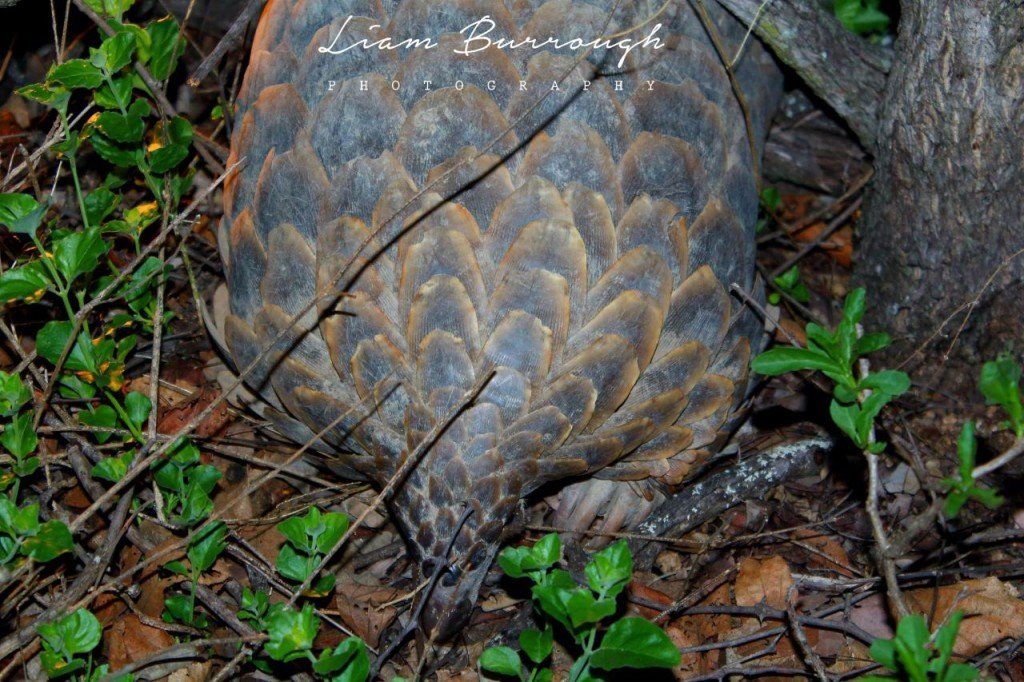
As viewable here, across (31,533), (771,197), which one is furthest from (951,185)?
(31,533)


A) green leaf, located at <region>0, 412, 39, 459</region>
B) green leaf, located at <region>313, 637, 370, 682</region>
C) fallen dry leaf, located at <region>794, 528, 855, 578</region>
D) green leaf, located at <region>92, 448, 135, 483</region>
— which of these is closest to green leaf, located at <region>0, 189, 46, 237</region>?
green leaf, located at <region>0, 412, 39, 459</region>

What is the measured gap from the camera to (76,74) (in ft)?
7.33

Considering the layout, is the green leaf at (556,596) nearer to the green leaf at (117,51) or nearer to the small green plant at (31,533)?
the small green plant at (31,533)

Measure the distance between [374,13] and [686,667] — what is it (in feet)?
5.28

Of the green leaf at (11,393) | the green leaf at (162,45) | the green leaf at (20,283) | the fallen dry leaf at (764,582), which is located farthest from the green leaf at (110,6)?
the fallen dry leaf at (764,582)

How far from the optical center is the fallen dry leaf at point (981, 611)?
2215 mm

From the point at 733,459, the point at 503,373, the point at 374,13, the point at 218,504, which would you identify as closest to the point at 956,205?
the point at 733,459

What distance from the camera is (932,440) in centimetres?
262

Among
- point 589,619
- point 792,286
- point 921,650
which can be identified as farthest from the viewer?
point 792,286

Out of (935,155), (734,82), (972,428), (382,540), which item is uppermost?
(734,82)

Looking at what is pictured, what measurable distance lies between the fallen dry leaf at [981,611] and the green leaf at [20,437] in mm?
2025

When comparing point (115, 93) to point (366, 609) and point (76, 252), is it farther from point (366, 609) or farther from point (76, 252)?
point (366, 609)

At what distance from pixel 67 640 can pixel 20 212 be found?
3.02ft

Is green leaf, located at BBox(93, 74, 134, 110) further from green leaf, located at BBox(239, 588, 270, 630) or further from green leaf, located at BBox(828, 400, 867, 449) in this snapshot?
green leaf, located at BBox(828, 400, 867, 449)
